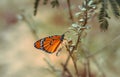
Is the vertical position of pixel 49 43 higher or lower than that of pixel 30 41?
higher

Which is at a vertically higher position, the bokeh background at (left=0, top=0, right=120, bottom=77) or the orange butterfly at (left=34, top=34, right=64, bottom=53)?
the orange butterfly at (left=34, top=34, right=64, bottom=53)

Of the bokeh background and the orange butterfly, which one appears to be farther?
the bokeh background

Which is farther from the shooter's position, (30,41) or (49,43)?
(30,41)

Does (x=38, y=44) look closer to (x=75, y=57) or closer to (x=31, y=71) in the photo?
(x=75, y=57)

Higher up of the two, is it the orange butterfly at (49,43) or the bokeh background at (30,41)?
the orange butterfly at (49,43)

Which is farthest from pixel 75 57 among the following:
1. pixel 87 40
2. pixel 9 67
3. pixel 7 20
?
pixel 7 20

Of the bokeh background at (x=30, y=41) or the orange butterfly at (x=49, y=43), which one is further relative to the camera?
the bokeh background at (x=30, y=41)

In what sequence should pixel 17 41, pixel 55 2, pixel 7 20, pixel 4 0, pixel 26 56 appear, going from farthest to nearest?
pixel 4 0 < pixel 7 20 < pixel 17 41 < pixel 26 56 < pixel 55 2

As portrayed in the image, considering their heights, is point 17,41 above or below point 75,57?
below
